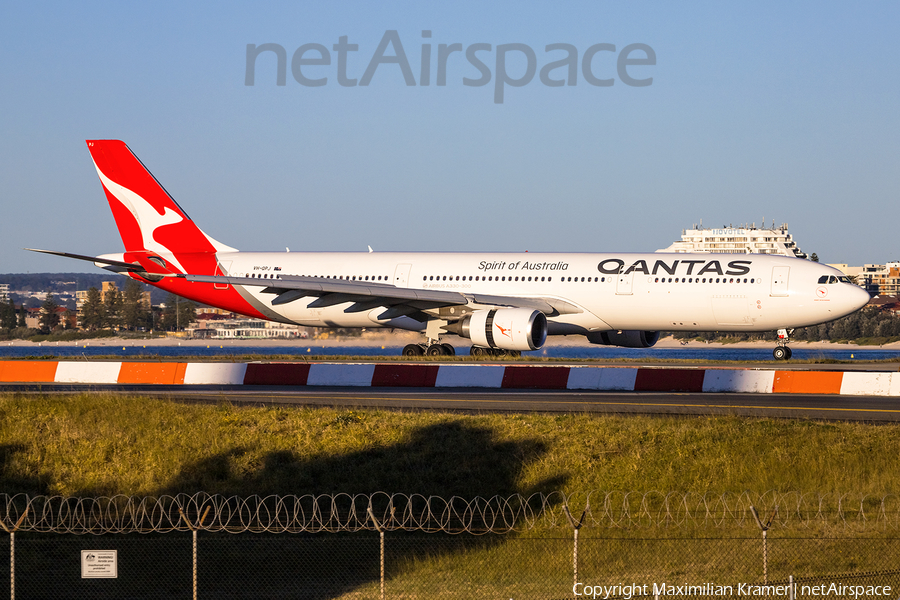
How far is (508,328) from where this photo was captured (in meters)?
33.8

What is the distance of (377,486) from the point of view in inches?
724

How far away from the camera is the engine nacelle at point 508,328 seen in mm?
33594

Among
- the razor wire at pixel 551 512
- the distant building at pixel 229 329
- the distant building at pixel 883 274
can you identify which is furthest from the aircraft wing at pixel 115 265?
the distant building at pixel 883 274

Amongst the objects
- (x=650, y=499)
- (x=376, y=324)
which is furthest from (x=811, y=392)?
(x=376, y=324)

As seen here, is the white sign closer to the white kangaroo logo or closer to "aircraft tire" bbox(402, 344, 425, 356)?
"aircraft tire" bbox(402, 344, 425, 356)

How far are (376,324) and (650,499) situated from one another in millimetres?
24998

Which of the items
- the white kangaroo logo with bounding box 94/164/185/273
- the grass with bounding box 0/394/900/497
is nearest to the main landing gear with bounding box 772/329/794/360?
the grass with bounding box 0/394/900/497

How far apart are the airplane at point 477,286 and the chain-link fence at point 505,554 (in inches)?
708

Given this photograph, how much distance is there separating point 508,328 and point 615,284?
197 inches

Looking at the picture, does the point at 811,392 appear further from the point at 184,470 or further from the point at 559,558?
the point at 184,470

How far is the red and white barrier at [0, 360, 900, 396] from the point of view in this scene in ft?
84.4

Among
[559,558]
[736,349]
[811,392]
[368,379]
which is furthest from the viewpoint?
[736,349]

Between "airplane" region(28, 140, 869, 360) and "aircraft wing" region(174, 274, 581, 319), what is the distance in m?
0.06

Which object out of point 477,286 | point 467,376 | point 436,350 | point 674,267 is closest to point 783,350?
point 674,267
